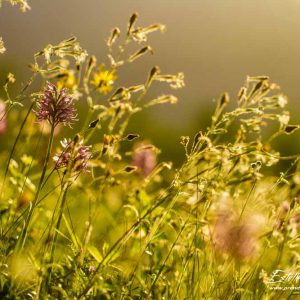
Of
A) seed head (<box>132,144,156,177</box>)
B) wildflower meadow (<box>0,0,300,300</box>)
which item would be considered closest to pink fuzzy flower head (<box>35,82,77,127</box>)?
wildflower meadow (<box>0,0,300,300</box>)

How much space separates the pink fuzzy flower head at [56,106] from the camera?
1.53m

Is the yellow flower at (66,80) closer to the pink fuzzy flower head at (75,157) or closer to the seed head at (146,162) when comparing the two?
the pink fuzzy flower head at (75,157)

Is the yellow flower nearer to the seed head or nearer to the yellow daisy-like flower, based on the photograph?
the yellow daisy-like flower

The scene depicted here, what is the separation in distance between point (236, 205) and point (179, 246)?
0.19 meters

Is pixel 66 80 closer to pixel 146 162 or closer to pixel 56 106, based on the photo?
pixel 56 106

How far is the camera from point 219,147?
1.52m

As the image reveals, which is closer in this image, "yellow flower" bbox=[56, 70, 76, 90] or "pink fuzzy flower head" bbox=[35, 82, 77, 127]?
"yellow flower" bbox=[56, 70, 76, 90]

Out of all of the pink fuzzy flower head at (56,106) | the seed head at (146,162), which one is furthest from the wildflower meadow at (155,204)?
the seed head at (146,162)

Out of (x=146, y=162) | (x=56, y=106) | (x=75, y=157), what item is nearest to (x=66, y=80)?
(x=56, y=106)

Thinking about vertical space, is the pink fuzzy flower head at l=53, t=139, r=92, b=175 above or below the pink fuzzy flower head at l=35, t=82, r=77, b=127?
below

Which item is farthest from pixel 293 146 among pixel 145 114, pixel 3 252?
pixel 3 252

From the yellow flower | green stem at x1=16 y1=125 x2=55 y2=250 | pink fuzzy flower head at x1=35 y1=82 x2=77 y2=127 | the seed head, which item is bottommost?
the seed head

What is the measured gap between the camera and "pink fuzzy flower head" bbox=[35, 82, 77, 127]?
1529 millimetres

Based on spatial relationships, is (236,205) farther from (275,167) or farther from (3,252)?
(275,167)
